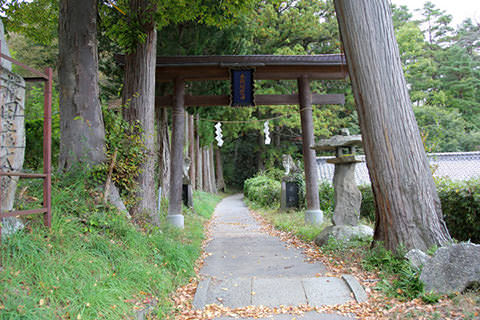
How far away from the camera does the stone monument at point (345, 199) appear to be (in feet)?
20.8

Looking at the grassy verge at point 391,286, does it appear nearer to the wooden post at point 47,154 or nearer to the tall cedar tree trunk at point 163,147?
the wooden post at point 47,154

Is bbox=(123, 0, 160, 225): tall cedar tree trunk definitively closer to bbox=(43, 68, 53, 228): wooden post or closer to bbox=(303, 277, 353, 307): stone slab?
bbox=(43, 68, 53, 228): wooden post

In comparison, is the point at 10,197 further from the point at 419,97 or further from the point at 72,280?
the point at 419,97

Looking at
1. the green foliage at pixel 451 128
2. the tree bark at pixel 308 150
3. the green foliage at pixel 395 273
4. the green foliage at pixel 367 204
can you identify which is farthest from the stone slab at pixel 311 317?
the green foliage at pixel 451 128

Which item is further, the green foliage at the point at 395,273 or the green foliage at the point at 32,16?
the green foliage at the point at 32,16

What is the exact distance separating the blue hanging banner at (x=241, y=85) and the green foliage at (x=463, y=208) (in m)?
5.20

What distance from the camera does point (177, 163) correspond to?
9312 mm

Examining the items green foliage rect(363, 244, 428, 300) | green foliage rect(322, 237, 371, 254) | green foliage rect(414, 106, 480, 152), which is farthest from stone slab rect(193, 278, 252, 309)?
green foliage rect(414, 106, 480, 152)

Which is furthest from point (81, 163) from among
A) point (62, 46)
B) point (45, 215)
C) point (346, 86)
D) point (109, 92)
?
point (346, 86)

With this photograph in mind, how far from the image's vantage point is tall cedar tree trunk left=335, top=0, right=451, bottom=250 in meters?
4.80

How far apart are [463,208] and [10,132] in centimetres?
690

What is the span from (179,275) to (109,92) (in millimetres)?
Answer: 8874

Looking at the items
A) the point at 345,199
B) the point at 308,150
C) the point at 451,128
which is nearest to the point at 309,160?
the point at 308,150

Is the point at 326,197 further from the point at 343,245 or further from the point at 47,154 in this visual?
the point at 47,154
